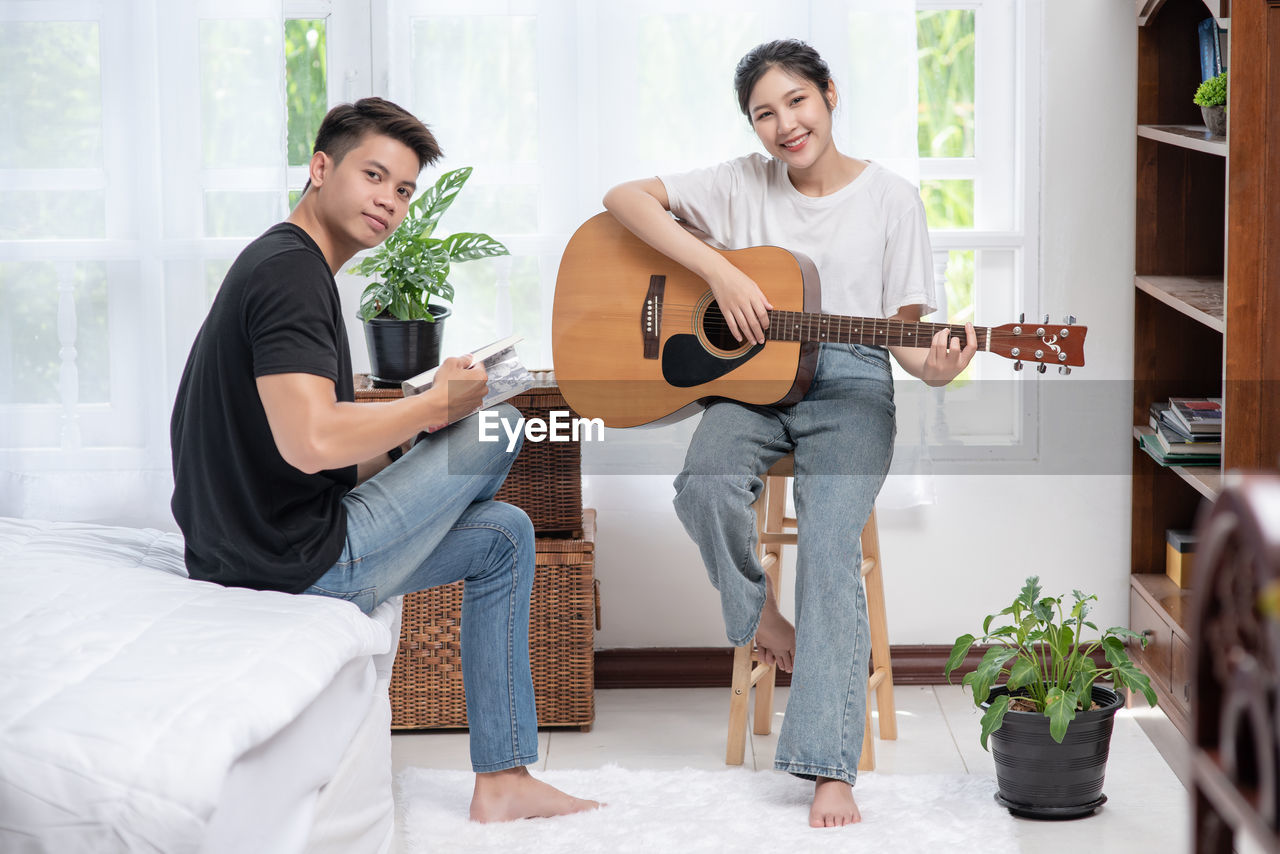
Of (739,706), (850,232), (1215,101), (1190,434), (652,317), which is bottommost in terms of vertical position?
(739,706)

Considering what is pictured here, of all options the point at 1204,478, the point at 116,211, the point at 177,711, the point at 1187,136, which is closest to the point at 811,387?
the point at 1204,478

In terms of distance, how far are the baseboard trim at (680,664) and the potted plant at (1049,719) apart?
2.19 feet

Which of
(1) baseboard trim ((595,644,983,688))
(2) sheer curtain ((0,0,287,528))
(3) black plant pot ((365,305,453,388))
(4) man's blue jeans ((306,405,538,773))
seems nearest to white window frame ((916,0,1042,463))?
(1) baseboard trim ((595,644,983,688))

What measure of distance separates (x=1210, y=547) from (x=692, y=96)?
2.13m

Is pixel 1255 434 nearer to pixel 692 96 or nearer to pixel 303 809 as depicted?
pixel 692 96

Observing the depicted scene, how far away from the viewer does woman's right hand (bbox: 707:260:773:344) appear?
2.01 metres

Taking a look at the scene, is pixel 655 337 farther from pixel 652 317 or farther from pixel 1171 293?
pixel 1171 293

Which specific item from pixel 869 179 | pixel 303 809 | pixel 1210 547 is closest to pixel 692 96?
pixel 869 179

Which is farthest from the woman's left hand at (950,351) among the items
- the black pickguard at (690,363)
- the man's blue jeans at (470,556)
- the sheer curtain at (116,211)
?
the sheer curtain at (116,211)

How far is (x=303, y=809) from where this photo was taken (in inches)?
52.9

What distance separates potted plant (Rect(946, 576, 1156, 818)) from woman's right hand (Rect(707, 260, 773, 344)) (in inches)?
24.8

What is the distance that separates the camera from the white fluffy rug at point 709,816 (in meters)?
1.87

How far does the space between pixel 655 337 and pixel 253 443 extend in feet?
2.55

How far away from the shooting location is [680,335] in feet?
6.97
